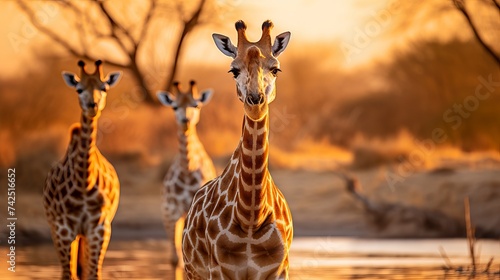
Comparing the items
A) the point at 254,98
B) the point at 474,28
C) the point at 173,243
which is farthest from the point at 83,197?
the point at 474,28

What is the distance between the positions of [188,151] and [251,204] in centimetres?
786

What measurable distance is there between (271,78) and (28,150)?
53.5 ft

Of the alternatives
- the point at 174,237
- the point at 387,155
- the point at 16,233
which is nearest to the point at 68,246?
the point at 174,237

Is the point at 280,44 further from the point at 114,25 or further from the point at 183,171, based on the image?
the point at 114,25

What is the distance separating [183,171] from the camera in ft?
56.0

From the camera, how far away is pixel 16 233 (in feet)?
69.1

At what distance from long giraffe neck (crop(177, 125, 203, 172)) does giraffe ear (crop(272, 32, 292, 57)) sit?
7.38m

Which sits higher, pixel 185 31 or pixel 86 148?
pixel 185 31

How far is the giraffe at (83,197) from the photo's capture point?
13.1 m

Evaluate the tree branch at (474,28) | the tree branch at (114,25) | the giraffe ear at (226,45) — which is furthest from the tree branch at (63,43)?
the giraffe ear at (226,45)

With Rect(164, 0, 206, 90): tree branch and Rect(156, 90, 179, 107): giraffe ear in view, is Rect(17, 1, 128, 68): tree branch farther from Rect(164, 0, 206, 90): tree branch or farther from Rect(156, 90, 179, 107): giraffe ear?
Rect(156, 90, 179, 107): giraffe ear

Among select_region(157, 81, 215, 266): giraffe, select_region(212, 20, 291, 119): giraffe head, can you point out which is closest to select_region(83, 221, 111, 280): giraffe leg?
select_region(157, 81, 215, 266): giraffe

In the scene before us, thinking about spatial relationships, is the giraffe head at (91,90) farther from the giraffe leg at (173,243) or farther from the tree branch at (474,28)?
the tree branch at (474,28)

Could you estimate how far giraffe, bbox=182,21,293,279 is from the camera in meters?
9.20
